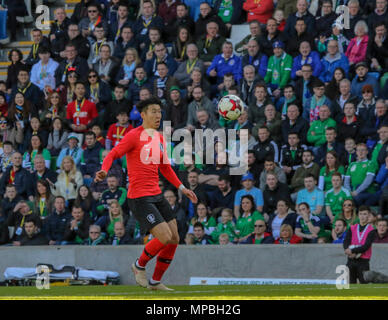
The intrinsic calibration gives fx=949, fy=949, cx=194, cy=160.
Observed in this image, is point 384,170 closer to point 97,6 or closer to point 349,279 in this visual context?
point 349,279

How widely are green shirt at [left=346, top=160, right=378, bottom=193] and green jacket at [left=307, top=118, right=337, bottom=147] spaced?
109cm

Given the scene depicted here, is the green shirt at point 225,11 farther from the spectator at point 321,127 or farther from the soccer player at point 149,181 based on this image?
the soccer player at point 149,181

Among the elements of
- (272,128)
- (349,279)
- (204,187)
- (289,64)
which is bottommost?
(349,279)

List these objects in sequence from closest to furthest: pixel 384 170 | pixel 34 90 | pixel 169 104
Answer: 1. pixel 384 170
2. pixel 169 104
3. pixel 34 90

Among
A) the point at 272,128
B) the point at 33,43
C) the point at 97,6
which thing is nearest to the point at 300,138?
the point at 272,128

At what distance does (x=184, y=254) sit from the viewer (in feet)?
55.5

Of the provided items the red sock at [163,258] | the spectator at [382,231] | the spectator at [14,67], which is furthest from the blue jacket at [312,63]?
the red sock at [163,258]

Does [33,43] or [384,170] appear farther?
[33,43]

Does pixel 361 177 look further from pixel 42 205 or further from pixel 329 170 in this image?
pixel 42 205

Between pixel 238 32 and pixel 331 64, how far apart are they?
299 cm

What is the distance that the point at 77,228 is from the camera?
18.6 m

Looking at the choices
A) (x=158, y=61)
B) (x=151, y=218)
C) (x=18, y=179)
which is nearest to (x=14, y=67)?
(x=18, y=179)

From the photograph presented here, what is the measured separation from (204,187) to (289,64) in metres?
3.14

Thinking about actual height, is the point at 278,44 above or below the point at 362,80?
above
